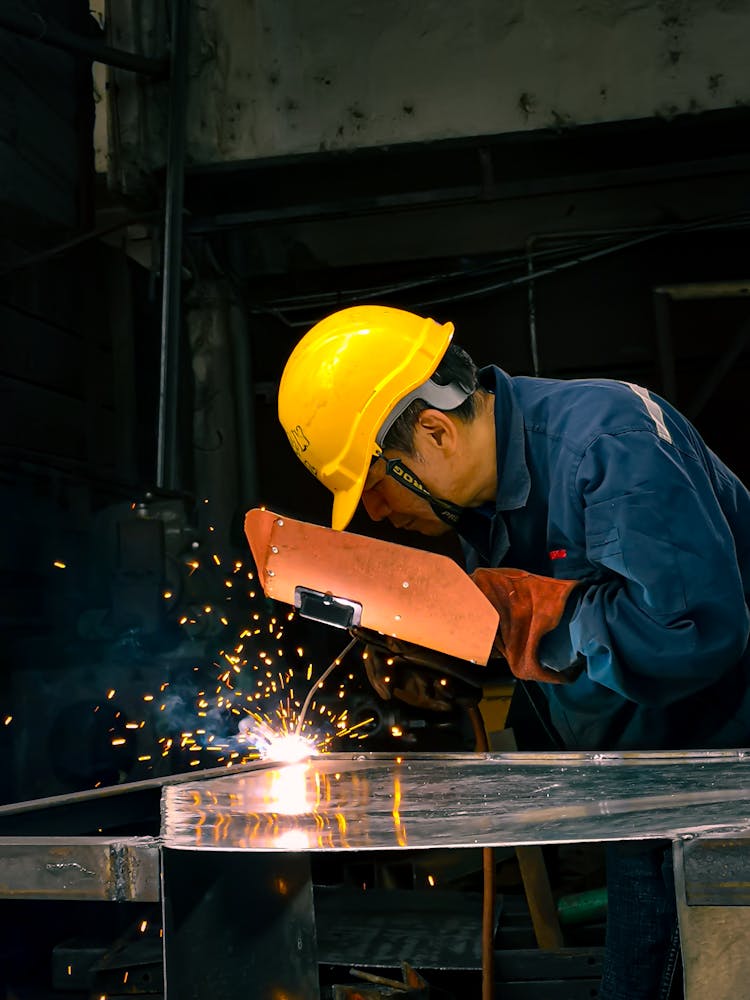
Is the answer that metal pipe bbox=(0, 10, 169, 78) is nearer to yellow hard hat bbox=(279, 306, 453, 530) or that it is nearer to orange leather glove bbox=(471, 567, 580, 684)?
yellow hard hat bbox=(279, 306, 453, 530)

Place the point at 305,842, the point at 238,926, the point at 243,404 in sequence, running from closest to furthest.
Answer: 1. the point at 305,842
2. the point at 238,926
3. the point at 243,404

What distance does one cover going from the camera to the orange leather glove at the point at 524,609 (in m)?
1.59

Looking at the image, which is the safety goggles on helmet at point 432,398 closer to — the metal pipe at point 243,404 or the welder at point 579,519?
the welder at point 579,519

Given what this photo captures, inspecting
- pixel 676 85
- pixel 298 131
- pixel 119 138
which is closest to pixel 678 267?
pixel 676 85

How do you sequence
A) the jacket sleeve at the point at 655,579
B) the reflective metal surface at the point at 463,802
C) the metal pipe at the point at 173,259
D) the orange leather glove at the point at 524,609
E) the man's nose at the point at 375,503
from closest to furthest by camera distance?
1. the reflective metal surface at the point at 463,802
2. the jacket sleeve at the point at 655,579
3. the orange leather glove at the point at 524,609
4. the man's nose at the point at 375,503
5. the metal pipe at the point at 173,259

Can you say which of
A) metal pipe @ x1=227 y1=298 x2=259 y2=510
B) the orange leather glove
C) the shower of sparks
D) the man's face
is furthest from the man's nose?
metal pipe @ x1=227 y1=298 x2=259 y2=510

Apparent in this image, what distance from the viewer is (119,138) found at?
366 cm

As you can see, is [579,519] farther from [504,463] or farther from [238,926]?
[238,926]

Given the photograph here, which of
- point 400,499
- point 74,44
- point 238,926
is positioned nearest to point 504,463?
point 400,499

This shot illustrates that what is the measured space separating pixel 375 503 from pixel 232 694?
154 cm

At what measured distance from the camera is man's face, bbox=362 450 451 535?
186 centimetres

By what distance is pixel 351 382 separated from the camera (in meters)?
1.85

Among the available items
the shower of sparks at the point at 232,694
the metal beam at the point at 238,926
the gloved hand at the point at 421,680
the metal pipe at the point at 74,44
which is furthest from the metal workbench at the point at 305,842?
the metal pipe at the point at 74,44

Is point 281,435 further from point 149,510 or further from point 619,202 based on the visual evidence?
point 619,202
